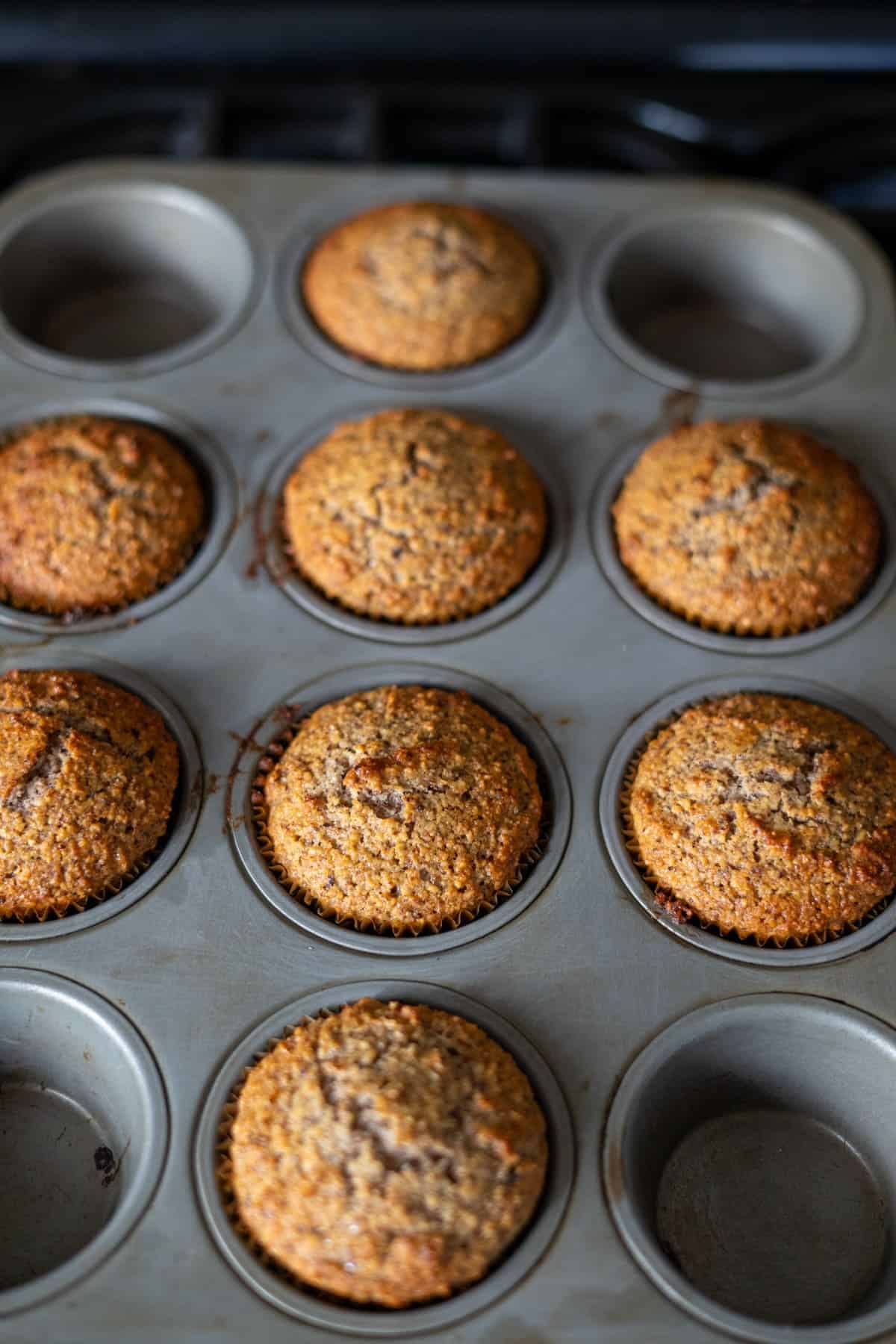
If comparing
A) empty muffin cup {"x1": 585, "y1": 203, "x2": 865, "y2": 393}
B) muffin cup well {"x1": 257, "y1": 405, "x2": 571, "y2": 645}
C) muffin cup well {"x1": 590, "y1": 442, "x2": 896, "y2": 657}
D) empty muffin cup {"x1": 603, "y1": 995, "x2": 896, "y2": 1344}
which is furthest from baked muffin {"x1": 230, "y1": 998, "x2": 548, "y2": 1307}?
empty muffin cup {"x1": 585, "y1": 203, "x2": 865, "y2": 393}

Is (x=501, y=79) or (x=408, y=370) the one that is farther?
(x=501, y=79)

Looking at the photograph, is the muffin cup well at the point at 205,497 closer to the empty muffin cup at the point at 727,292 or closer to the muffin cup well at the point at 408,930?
the muffin cup well at the point at 408,930

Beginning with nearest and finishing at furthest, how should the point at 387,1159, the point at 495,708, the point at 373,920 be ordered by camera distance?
the point at 387,1159
the point at 373,920
the point at 495,708

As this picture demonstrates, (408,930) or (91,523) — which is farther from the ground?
(91,523)

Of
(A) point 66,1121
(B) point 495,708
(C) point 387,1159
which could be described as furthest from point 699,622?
(A) point 66,1121

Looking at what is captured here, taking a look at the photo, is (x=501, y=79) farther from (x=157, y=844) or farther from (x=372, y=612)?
(x=157, y=844)

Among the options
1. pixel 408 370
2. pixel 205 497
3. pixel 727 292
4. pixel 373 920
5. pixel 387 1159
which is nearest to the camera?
pixel 387 1159

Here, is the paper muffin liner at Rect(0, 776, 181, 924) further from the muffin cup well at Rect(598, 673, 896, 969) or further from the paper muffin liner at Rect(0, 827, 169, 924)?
the muffin cup well at Rect(598, 673, 896, 969)

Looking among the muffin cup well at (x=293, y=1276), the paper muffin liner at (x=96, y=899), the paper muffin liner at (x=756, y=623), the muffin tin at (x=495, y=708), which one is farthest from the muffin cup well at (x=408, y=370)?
the muffin cup well at (x=293, y=1276)
